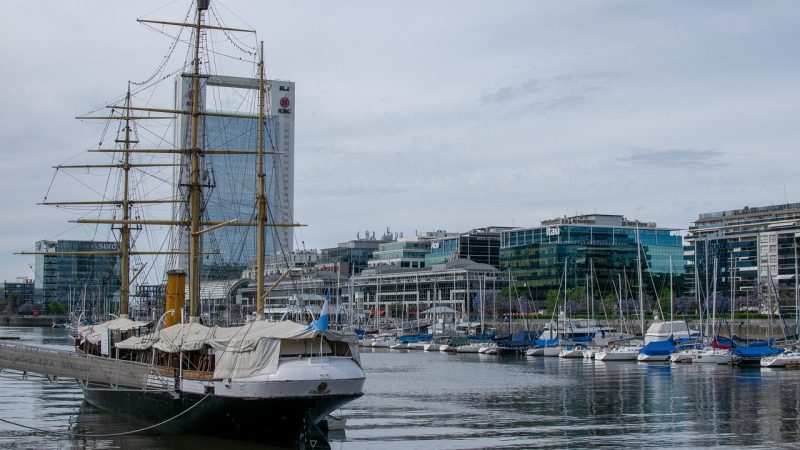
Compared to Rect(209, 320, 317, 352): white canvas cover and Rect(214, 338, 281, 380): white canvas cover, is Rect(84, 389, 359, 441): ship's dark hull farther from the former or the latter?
Rect(209, 320, 317, 352): white canvas cover

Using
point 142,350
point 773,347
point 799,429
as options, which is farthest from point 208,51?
point 773,347

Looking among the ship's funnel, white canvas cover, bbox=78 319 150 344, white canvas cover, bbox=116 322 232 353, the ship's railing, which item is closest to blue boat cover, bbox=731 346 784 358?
the ship's funnel

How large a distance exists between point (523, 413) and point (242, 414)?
2209 centimetres

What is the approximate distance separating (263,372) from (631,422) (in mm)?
22822

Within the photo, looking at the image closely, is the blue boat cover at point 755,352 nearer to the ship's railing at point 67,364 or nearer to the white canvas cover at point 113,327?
the white canvas cover at point 113,327

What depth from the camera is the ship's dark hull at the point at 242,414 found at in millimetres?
44031

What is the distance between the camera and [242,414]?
4481cm

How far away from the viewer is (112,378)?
5112 cm

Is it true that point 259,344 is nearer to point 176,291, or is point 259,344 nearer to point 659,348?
point 176,291

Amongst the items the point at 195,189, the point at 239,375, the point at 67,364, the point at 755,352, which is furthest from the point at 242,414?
the point at 755,352

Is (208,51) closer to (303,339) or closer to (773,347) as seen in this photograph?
(303,339)

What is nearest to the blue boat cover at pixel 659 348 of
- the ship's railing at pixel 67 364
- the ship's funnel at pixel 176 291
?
the ship's funnel at pixel 176 291

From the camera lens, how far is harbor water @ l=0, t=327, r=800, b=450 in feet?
158

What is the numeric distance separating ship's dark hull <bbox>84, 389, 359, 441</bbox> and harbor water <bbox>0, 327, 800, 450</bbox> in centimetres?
58
